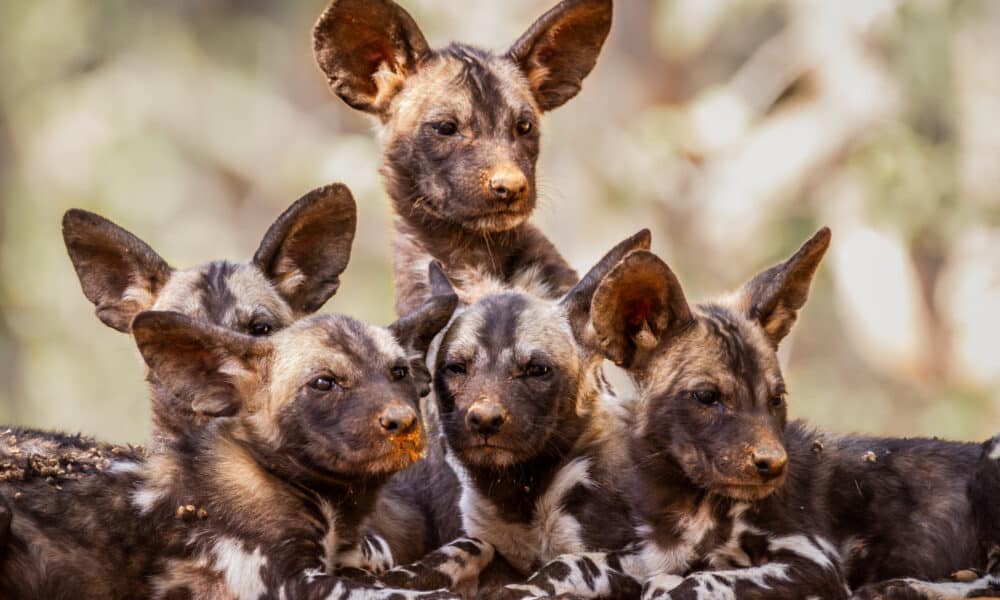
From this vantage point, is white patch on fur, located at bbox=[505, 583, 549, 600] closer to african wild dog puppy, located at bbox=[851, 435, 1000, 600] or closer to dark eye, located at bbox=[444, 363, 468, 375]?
dark eye, located at bbox=[444, 363, 468, 375]

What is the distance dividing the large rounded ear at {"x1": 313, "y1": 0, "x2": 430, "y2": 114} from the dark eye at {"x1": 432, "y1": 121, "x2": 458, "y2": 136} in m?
0.49

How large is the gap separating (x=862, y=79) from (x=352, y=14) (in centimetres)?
1101

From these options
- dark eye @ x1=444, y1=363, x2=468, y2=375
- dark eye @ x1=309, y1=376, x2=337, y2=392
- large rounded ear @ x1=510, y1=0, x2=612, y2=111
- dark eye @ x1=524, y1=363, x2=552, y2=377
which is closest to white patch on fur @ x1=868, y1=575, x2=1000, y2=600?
dark eye @ x1=524, y1=363, x2=552, y2=377

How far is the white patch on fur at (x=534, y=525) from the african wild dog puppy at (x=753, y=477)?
0.83 feet

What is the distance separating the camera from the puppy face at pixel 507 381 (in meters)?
5.72

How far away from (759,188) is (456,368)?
38.8 ft

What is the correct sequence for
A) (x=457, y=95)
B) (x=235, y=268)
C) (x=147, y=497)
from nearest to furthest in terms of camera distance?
(x=147, y=497)
(x=235, y=268)
(x=457, y=95)

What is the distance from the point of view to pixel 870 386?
1747 centimetres

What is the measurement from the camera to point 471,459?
5801 millimetres

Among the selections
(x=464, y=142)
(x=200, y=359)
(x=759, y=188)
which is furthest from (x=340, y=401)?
(x=759, y=188)

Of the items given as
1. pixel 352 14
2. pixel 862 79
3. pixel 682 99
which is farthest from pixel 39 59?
pixel 352 14

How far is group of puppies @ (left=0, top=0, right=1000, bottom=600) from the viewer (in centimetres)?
528

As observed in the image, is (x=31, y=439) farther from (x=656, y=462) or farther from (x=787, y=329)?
(x=787, y=329)

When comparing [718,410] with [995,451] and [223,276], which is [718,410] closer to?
[995,451]
